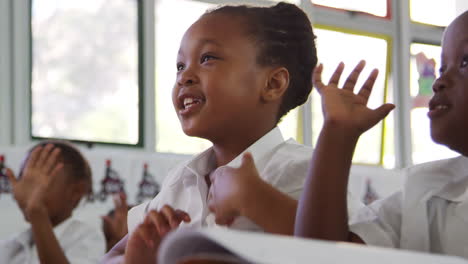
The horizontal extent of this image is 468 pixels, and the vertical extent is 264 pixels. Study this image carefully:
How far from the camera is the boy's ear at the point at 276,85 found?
1.28 metres

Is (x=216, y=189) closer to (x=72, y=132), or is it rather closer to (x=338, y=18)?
(x=72, y=132)

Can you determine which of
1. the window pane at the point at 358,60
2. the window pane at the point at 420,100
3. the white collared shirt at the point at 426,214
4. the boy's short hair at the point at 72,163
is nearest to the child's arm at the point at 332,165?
the white collared shirt at the point at 426,214

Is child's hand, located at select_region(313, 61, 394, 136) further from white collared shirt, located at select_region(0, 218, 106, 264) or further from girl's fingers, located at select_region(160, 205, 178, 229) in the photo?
white collared shirt, located at select_region(0, 218, 106, 264)

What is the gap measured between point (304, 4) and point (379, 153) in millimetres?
1018

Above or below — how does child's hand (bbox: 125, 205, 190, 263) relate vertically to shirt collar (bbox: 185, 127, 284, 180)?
below

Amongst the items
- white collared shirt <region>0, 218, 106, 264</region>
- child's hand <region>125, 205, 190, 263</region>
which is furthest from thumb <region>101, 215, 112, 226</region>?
child's hand <region>125, 205, 190, 263</region>

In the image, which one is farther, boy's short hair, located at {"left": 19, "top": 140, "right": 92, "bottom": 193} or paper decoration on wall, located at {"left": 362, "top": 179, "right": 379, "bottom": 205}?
paper decoration on wall, located at {"left": 362, "top": 179, "right": 379, "bottom": 205}

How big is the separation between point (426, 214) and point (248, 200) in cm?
25

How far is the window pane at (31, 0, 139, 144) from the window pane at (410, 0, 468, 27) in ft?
6.67

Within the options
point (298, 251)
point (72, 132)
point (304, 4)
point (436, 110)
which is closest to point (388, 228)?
point (436, 110)

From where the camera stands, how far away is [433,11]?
4.77 meters

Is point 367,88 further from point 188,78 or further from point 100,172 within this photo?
point 100,172

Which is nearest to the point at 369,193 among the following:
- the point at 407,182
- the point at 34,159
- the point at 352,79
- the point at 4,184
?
the point at 4,184

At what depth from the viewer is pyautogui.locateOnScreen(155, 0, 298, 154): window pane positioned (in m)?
3.50
